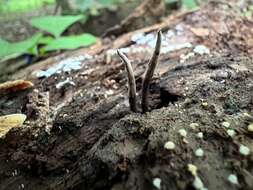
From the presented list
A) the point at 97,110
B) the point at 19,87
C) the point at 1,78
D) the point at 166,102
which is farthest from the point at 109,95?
→ the point at 1,78

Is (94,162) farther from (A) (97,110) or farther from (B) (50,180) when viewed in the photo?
(A) (97,110)

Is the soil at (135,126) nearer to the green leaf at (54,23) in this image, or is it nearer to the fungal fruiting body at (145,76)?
the fungal fruiting body at (145,76)

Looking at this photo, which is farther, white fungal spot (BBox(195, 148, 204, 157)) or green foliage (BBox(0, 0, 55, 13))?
green foliage (BBox(0, 0, 55, 13))

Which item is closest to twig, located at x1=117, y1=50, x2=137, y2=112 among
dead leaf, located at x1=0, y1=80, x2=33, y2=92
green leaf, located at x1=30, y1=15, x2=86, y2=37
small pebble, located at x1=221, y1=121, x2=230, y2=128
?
small pebble, located at x1=221, y1=121, x2=230, y2=128

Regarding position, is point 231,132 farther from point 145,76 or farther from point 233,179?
point 145,76

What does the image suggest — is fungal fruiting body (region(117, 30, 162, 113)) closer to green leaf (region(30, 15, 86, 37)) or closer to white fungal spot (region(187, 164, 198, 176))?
white fungal spot (region(187, 164, 198, 176))
